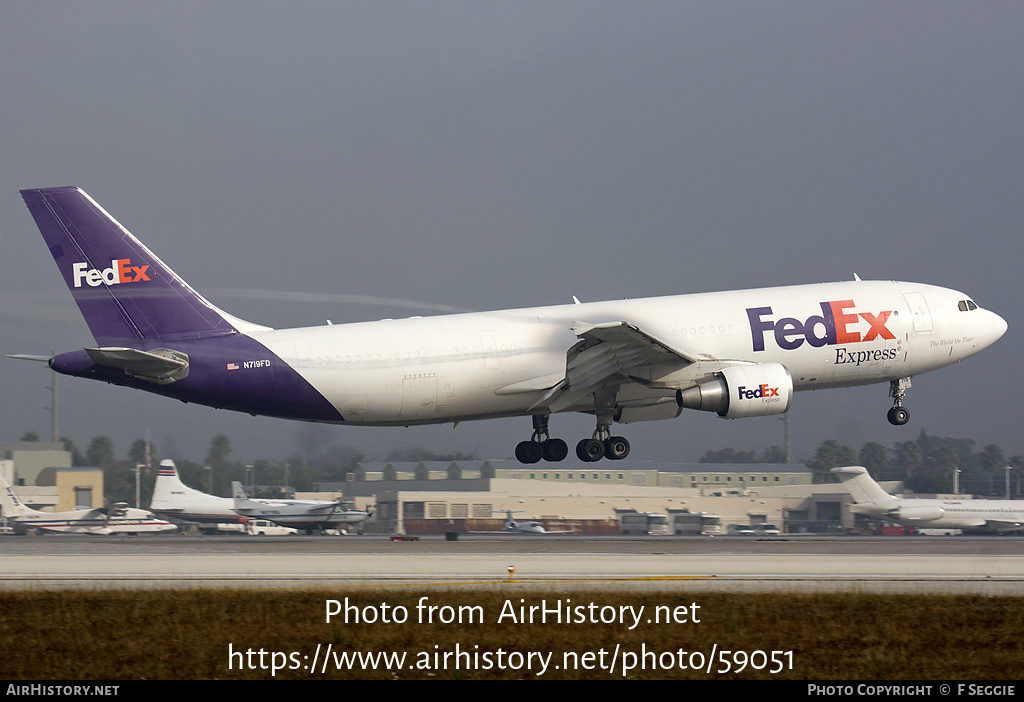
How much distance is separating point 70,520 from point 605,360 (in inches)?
1886

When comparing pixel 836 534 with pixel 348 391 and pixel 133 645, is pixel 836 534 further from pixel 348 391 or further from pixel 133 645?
pixel 133 645

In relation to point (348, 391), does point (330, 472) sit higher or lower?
lower

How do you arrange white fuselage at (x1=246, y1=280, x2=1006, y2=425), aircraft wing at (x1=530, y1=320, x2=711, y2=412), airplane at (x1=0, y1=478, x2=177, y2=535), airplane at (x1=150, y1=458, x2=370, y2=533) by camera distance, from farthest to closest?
airplane at (x1=0, y1=478, x2=177, y2=535)
airplane at (x1=150, y1=458, x2=370, y2=533)
aircraft wing at (x1=530, y1=320, x2=711, y2=412)
white fuselage at (x1=246, y1=280, x2=1006, y2=425)

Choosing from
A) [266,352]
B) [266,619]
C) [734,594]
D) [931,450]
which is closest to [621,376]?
[266,352]

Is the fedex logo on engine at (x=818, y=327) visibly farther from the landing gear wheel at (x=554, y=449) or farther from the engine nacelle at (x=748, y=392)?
the landing gear wheel at (x=554, y=449)

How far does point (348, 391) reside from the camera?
37344 mm

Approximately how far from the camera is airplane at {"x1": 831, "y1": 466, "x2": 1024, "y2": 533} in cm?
6191

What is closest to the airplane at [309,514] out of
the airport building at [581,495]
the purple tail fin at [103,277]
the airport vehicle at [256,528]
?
the airport vehicle at [256,528]

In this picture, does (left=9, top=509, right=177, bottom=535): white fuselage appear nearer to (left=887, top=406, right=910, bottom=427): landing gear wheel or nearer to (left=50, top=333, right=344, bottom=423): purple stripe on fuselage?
(left=50, top=333, right=344, bottom=423): purple stripe on fuselage

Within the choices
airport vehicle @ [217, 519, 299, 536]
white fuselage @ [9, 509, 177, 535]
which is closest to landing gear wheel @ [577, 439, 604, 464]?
airport vehicle @ [217, 519, 299, 536]

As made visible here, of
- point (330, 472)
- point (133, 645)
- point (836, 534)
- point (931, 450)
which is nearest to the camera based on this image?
point (133, 645)

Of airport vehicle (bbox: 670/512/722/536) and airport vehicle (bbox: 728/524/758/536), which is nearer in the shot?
airport vehicle (bbox: 670/512/722/536)

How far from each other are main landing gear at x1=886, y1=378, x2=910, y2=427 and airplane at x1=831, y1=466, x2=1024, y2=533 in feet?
64.6
